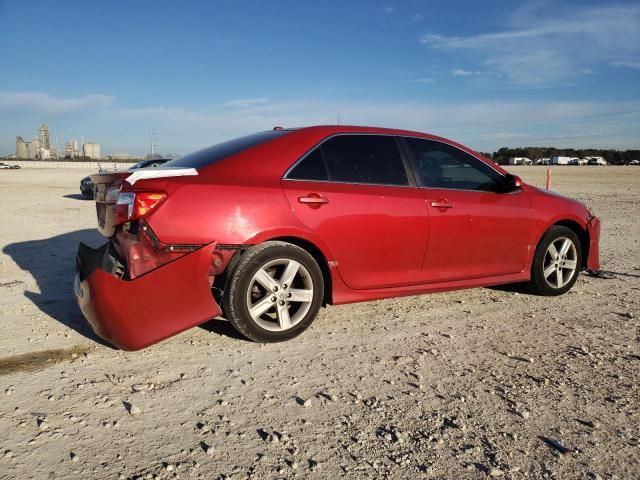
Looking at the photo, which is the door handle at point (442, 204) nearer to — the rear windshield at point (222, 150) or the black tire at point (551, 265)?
the black tire at point (551, 265)

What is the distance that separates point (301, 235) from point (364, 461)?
1800 millimetres

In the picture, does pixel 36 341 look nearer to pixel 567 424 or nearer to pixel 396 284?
pixel 396 284

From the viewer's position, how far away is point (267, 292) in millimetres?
3621

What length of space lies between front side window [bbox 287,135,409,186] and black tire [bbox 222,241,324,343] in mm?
623

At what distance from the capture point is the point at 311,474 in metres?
2.14

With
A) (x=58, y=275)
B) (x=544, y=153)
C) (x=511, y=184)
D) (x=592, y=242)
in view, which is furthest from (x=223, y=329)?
(x=544, y=153)

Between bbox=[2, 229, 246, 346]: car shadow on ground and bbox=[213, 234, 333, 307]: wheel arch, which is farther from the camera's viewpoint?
bbox=[2, 229, 246, 346]: car shadow on ground

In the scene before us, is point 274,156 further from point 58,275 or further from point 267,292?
point 58,275

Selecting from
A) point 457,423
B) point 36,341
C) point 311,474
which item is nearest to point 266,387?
point 311,474

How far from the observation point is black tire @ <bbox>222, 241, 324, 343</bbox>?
3459mm

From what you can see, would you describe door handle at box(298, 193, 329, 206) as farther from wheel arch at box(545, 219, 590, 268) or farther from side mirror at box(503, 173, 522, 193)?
wheel arch at box(545, 219, 590, 268)

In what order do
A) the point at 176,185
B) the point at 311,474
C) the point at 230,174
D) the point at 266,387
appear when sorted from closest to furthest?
1. the point at 311,474
2. the point at 266,387
3. the point at 176,185
4. the point at 230,174

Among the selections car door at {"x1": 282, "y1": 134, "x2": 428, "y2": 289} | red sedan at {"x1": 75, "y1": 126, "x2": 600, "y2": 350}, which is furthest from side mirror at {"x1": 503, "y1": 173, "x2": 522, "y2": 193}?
car door at {"x1": 282, "y1": 134, "x2": 428, "y2": 289}

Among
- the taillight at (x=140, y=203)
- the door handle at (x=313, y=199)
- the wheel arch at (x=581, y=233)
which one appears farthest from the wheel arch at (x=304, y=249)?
the wheel arch at (x=581, y=233)
